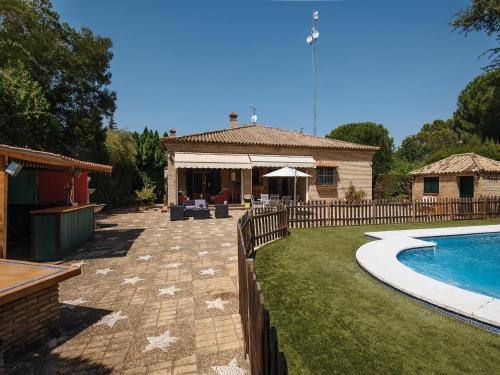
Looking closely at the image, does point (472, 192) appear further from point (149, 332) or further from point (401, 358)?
point (149, 332)

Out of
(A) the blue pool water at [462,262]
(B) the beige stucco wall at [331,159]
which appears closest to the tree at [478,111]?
(B) the beige stucco wall at [331,159]

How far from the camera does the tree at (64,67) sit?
14266 mm

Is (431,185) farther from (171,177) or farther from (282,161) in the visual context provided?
(171,177)

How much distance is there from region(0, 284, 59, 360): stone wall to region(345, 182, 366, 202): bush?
21.9m

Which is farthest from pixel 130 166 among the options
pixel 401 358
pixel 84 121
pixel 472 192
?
pixel 472 192

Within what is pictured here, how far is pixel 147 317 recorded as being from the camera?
4.18 meters

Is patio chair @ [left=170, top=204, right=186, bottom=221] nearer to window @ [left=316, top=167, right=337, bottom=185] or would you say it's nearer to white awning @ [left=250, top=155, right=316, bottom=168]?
white awning @ [left=250, top=155, right=316, bottom=168]

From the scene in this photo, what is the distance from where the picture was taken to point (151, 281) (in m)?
5.71

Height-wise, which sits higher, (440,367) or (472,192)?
(472,192)

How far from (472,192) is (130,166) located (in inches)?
1158

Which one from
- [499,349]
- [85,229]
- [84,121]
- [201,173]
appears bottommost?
[499,349]

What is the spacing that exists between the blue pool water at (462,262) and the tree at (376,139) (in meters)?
26.4

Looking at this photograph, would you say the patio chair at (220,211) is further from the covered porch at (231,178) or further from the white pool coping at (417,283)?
the white pool coping at (417,283)

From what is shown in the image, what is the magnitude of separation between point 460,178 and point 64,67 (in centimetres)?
3133
